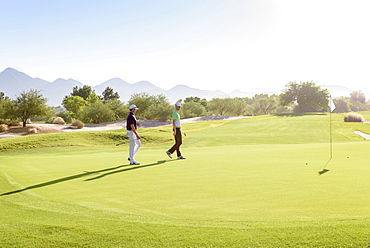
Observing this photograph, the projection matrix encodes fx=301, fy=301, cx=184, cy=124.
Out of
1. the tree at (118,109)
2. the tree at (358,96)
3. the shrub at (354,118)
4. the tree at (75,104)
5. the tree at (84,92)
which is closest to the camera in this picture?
the shrub at (354,118)

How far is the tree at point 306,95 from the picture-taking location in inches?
3858

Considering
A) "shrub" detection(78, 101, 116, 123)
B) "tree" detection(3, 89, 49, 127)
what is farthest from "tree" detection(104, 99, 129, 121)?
"tree" detection(3, 89, 49, 127)

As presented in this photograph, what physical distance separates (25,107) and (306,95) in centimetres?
8435

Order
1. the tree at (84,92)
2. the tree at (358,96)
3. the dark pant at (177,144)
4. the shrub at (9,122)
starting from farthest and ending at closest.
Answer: the tree at (358,96)
the tree at (84,92)
the shrub at (9,122)
the dark pant at (177,144)

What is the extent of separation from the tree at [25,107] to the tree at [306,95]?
258 feet

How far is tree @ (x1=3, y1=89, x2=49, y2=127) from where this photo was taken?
44.6 metres

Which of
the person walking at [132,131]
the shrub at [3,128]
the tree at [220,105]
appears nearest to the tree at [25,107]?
the shrub at [3,128]

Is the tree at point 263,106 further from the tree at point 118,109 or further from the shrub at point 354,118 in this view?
the shrub at point 354,118

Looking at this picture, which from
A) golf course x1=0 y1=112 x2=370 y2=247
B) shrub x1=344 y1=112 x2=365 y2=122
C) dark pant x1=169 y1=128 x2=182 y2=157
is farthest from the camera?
shrub x1=344 y1=112 x2=365 y2=122

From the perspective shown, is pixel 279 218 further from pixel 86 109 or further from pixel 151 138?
pixel 86 109

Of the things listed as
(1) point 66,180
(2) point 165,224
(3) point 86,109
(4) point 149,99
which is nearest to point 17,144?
(1) point 66,180

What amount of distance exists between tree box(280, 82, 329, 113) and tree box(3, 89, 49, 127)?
7870cm

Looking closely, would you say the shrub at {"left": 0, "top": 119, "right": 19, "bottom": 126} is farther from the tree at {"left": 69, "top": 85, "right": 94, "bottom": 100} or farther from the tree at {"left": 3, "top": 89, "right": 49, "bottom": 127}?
the tree at {"left": 69, "top": 85, "right": 94, "bottom": 100}

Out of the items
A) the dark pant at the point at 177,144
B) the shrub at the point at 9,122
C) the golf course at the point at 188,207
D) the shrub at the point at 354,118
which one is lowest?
the golf course at the point at 188,207
